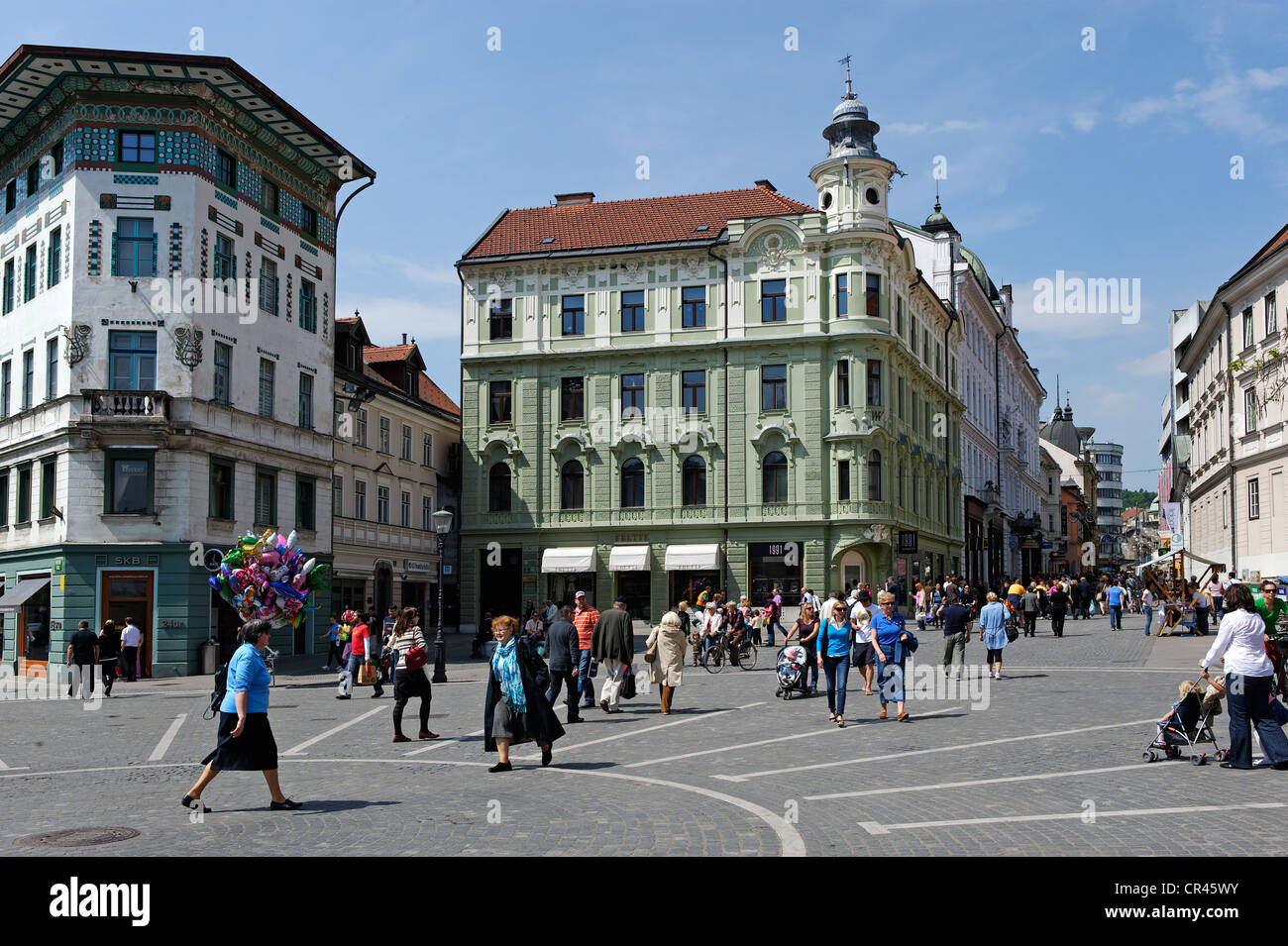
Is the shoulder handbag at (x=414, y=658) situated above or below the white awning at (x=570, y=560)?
below

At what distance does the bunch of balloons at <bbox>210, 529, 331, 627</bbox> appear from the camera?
28.2 meters

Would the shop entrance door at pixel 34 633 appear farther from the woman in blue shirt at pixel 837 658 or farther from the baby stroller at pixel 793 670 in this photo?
the woman in blue shirt at pixel 837 658

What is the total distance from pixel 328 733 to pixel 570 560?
33075mm

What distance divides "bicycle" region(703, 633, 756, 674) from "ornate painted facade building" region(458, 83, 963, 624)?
59.4ft

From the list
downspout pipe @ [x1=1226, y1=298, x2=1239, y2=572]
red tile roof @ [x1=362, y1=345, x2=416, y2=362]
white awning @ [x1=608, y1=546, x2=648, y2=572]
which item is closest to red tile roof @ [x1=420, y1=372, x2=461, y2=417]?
red tile roof @ [x1=362, y1=345, x2=416, y2=362]

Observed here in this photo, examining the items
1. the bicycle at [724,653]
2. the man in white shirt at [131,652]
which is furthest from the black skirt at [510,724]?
the man in white shirt at [131,652]

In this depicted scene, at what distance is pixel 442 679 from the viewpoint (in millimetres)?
28328

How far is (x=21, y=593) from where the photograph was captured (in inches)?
1347

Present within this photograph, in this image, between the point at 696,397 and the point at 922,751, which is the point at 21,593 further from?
the point at 922,751

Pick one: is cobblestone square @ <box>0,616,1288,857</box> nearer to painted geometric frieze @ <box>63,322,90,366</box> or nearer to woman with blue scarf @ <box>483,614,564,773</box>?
woman with blue scarf @ <box>483,614,564,773</box>

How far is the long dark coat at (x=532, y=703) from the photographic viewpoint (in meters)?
13.2

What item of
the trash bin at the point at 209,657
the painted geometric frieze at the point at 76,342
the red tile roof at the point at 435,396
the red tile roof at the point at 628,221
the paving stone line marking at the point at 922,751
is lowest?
the trash bin at the point at 209,657

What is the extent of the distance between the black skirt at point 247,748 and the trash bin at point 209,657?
2386 cm

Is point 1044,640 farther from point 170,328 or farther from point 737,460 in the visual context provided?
point 170,328
